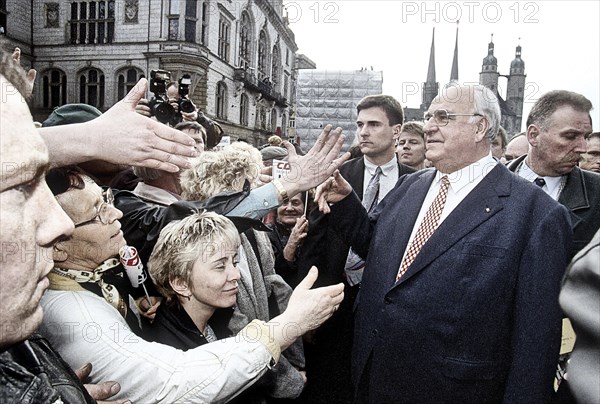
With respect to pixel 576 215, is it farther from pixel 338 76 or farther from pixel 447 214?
pixel 338 76

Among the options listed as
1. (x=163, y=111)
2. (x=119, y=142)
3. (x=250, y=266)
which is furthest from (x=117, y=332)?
(x=163, y=111)

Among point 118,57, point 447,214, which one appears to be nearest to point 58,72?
point 118,57

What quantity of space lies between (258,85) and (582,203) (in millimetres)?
28353

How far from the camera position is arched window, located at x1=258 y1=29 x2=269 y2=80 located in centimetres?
2714

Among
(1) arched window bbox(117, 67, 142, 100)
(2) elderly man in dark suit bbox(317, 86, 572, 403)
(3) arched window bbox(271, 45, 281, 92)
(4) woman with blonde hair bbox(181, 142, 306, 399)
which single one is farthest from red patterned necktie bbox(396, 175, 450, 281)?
(3) arched window bbox(271, 45, 281, 92)

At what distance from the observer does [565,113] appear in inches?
114

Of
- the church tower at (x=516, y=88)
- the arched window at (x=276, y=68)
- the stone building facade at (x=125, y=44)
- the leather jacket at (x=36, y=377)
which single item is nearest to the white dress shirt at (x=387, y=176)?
the leather jacket at (x=36, y=377)

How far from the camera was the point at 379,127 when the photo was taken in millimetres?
3936

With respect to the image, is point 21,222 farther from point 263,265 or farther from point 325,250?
point 325,250

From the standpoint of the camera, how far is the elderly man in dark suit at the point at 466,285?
183 cm

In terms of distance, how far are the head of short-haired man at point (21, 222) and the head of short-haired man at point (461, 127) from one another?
193 cm

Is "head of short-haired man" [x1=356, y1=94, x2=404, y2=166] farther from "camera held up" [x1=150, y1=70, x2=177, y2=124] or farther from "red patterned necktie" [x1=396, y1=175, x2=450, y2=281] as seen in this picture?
"camera held up" [x1=150, y1=70, x2=177, y2=124]

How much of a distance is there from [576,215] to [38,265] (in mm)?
3020

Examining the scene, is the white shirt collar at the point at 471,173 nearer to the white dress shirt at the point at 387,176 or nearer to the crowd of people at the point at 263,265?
the crowd of people at the point at 263,265
